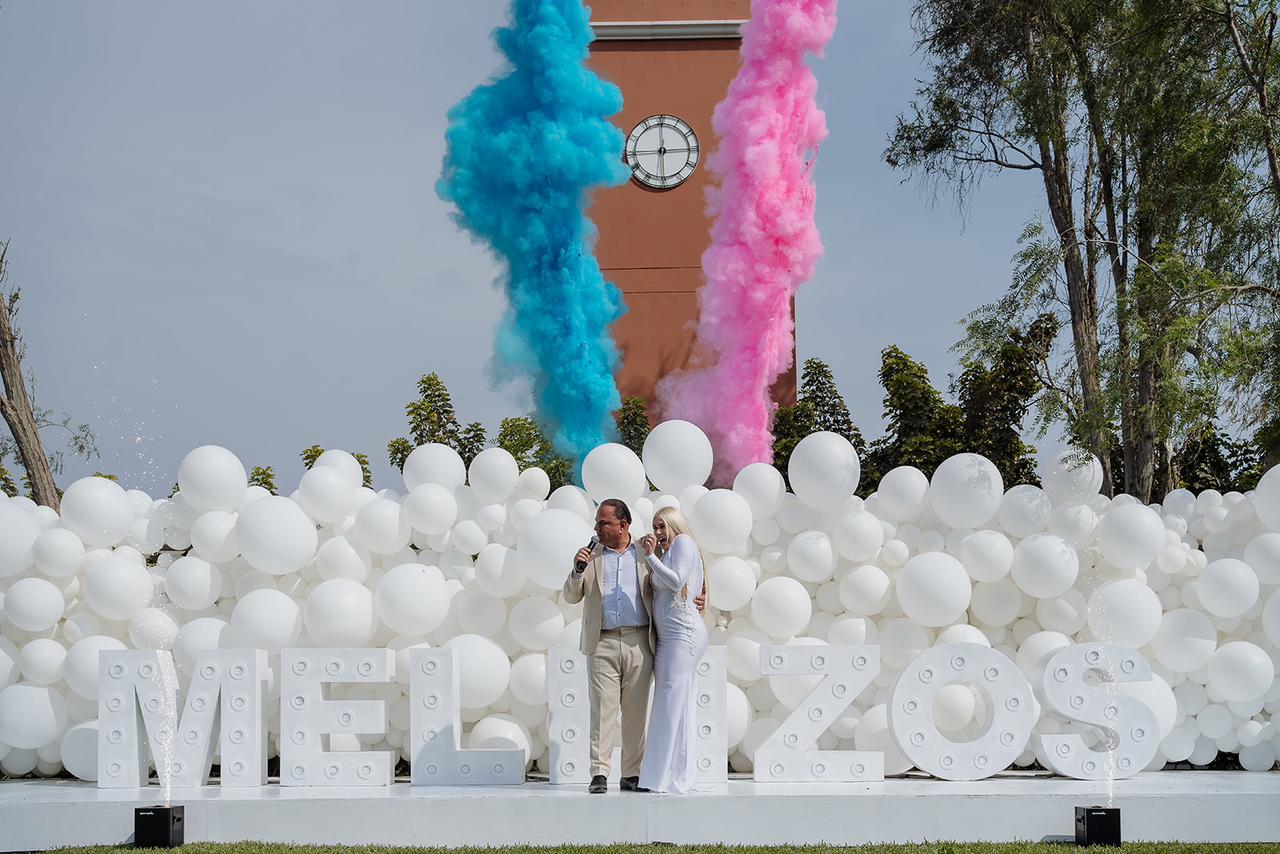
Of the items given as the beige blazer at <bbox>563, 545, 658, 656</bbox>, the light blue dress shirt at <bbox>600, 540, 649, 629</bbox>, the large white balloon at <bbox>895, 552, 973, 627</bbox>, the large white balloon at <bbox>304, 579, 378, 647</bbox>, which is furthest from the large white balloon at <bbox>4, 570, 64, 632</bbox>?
the large white balloon at <bbox>895, 552, 973, 627</bbox>

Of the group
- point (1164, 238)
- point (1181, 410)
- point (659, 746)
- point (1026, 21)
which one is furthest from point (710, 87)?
point (659, 746)

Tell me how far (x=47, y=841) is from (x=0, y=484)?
44.0 feet

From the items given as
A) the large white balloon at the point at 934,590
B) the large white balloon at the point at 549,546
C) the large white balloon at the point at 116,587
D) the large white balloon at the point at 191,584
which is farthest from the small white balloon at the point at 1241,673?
the large white balloon at the point at 116,587

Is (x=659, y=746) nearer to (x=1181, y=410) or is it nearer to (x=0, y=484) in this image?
(x=1181, y=410)

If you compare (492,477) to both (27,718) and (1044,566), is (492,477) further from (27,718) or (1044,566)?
(1044,566)

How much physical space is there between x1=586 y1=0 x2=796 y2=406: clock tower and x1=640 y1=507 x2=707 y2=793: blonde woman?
948 cm

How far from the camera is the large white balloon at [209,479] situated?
23.9 feet

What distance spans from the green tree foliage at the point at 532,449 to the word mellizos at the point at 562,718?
491 cm

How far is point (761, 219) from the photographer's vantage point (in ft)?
42.9

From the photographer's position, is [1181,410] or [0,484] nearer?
[1181,410]

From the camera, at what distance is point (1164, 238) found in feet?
32.9

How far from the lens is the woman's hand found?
594cm

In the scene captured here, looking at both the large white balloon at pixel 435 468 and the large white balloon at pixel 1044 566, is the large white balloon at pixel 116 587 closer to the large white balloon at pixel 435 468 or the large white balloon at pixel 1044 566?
the large white balloon at pixel 435 468

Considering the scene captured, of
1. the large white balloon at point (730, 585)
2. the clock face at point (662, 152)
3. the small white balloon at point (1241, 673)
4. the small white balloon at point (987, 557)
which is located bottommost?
the small white balloon at point (1241, 673)
